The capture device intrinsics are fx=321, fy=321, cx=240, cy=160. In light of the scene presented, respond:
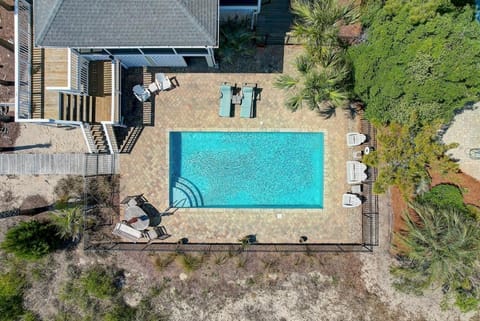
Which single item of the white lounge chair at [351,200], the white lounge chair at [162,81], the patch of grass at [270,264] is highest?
the white lounge chair at [162,81]

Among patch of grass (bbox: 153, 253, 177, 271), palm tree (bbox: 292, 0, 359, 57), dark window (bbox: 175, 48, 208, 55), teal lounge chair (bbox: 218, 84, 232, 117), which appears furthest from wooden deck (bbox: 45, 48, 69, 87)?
palm tree (bbox: 292, 0, 359, 57)

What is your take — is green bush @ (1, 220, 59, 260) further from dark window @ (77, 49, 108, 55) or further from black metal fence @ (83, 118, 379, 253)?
dark window @ (77, 49, 108, 55)

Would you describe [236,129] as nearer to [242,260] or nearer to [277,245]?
[277,245]

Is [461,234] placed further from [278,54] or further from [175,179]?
[175,179]

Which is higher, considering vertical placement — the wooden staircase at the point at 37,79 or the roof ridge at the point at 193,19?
the roof ridge at the point at 193,19

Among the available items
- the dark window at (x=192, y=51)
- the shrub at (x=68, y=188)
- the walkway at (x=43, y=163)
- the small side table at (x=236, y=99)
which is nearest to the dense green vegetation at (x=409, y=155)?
the small side table at (x=236, y=99)

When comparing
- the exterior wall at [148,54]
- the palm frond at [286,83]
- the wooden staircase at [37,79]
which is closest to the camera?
the exterior wall at [148,54]

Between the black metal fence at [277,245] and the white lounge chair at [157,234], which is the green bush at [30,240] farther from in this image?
the white lounge chair at [157,234]
